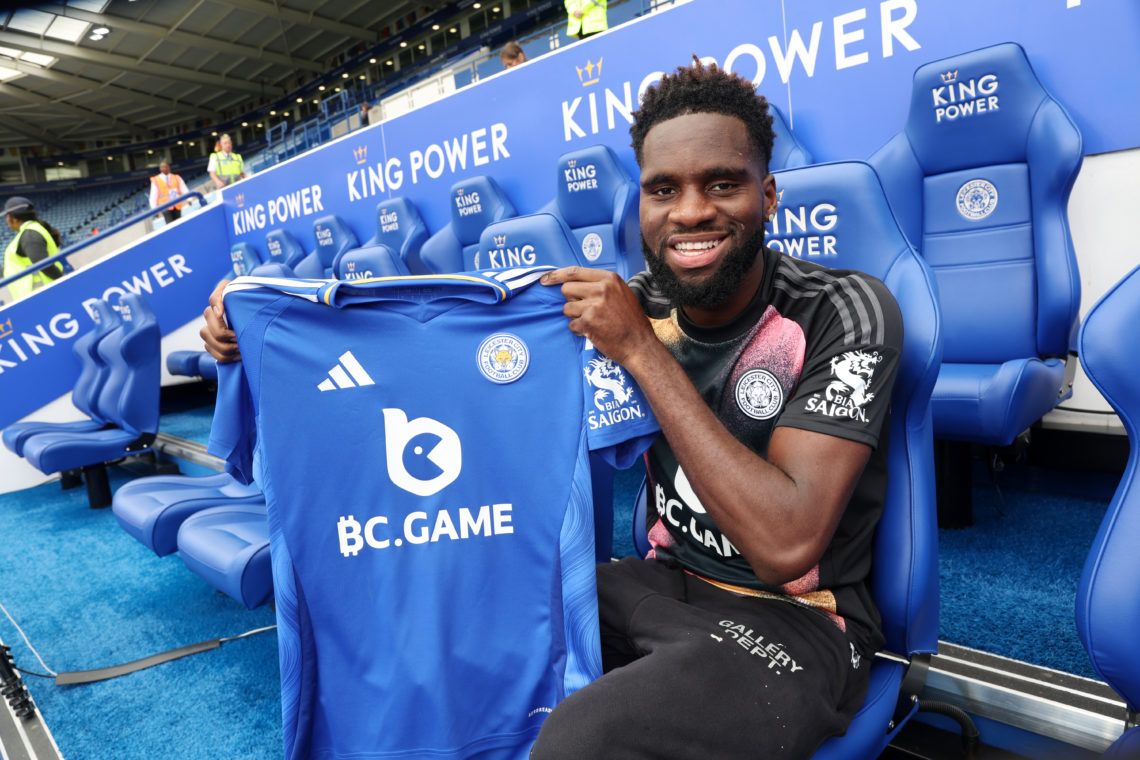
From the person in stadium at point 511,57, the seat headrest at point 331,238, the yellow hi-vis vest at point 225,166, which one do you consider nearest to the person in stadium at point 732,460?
the seat headrest at point 331,238

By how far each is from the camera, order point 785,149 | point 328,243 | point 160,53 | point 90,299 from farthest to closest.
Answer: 1. point 160,53
2. point 328,243
3. point 90,299
4. point 785,149

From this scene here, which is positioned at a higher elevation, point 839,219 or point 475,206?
point 475,206

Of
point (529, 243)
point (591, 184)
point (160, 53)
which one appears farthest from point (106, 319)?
point (160, 53)

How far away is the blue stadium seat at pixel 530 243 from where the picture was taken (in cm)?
228

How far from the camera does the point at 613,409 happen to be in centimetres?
91

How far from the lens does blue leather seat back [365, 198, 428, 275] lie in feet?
14.7

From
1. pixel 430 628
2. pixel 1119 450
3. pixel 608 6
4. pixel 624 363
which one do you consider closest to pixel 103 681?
pixel 430 628

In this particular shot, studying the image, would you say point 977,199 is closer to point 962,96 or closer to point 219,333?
point 962,96

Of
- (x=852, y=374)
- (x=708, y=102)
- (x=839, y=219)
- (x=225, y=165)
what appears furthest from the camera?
(x=225, y=165)

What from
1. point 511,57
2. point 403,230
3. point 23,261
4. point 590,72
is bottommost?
point 403,230

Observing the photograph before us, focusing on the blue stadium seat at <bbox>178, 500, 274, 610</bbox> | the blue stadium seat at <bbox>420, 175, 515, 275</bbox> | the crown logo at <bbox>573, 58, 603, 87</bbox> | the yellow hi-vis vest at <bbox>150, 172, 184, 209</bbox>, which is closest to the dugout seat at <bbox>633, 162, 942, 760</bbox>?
the blue stadium seat at <bbox>178, 500, 274, 610</bbox>

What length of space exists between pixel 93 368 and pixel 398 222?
76.4 inches

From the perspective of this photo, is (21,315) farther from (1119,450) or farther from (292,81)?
(292,81)

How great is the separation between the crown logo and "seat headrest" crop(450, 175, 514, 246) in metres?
0.73
